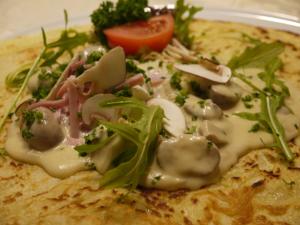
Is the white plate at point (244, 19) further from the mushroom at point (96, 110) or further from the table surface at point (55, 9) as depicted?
the mushroom at point (96, 110)

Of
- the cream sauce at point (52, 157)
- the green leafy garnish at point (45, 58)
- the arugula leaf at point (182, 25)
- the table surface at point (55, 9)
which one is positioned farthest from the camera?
the table surface at point (55, 9)

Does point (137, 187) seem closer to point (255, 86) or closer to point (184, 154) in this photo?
point (184, 154)

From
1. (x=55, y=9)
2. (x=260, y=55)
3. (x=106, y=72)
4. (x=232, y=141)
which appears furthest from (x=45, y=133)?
(x=55, y=9)

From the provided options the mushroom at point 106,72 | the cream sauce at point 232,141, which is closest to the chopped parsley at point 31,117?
the mushroom at point 106,72

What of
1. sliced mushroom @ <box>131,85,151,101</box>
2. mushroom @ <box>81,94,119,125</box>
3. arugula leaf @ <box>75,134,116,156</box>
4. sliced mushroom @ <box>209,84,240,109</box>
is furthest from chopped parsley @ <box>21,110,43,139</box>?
sliced mushroom @ <box>209,84,240,109</box>

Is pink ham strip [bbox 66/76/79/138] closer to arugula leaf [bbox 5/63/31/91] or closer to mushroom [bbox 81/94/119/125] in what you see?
mushroom [bbox 81/94/119/125]
